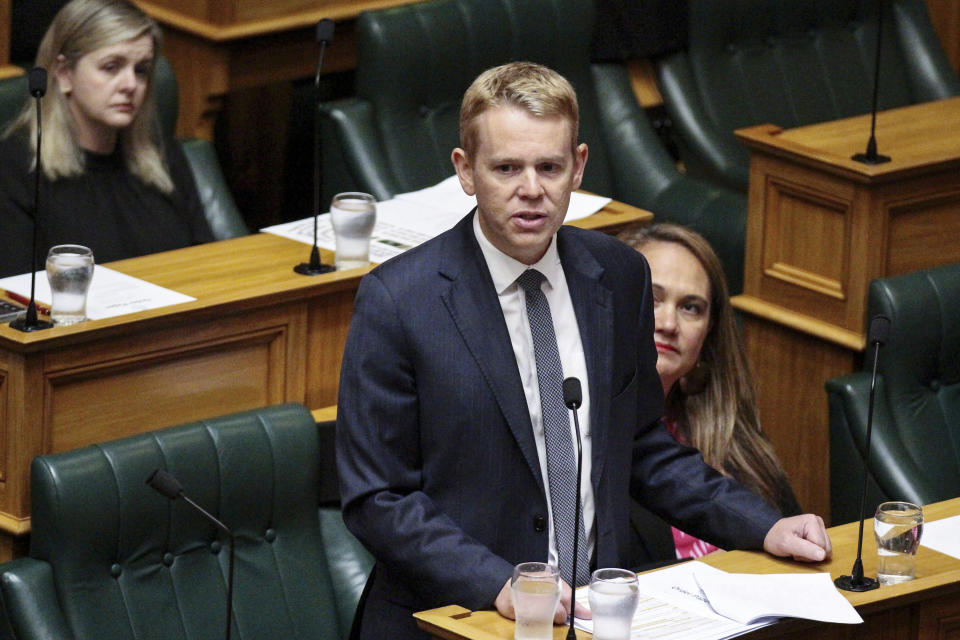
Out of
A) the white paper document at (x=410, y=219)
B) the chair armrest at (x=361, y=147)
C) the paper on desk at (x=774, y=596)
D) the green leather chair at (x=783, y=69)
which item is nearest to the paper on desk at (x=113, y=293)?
the white paper document at (x=410, y=219)

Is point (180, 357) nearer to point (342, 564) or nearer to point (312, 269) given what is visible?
point (312, 269)

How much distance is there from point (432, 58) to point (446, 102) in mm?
134

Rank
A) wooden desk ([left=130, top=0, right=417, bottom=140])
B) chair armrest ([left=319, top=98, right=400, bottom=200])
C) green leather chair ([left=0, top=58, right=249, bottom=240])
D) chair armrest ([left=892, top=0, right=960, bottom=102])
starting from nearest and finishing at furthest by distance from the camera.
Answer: green leather chair ([left=0, top=58, right=249, bottom=240]) < chair armrest ([left=319, top=98, right=400, bottom=200]) < wooden desk ([left=130, top=0, right=417, bottom=140]) < chair armrest ([left=892, top=0, right=960, bottom=102])

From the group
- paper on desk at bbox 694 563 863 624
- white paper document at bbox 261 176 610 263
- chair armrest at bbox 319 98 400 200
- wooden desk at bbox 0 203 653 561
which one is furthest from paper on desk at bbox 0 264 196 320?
paper on desk at bbox 694 563 863 624

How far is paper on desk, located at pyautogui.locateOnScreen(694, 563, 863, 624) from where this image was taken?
2.18 m

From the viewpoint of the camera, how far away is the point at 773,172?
4.04 metres

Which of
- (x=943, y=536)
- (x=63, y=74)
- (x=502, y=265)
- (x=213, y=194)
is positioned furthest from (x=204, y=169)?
(x=943, y=536)

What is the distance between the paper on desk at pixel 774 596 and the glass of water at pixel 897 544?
9cm

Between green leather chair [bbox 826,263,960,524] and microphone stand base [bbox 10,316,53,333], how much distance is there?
4.72 feet

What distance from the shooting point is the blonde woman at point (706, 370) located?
3.08 metres

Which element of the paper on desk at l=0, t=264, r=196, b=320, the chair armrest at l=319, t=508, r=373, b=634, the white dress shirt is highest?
the white dress shirt

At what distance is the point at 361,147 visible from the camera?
434cm

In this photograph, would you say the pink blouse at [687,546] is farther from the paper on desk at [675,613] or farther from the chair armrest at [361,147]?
the chair armrest at [361,147]

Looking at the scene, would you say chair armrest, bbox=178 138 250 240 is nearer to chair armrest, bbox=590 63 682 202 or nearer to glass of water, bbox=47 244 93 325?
glass of water, bbox=47 244 93 325
